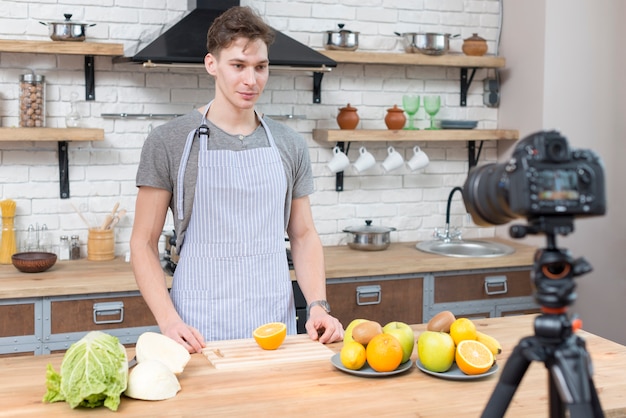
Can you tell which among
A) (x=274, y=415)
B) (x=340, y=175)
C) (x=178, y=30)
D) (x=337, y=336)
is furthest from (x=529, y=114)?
(x=274, y=415)

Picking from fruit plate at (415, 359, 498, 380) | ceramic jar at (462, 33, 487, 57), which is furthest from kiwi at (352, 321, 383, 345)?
ceramic jar at (462, 33, 487, 57)

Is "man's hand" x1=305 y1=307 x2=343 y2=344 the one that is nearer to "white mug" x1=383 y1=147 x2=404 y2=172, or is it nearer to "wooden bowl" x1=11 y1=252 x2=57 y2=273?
"wooden bowl" x1=11 y1=252 x2=57 y2=273

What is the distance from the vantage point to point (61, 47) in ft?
12.6

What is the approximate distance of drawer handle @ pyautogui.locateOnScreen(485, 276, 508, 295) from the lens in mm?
4312

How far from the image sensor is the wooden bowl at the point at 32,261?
12.2 feet

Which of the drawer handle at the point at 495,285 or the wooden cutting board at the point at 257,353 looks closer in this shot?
the wooden cutting board at the point at 257,353

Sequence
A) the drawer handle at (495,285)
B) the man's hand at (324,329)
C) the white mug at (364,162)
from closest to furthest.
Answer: the man's hand at (324,329), the drawer handle at (495,285), the white mug at (364,162)

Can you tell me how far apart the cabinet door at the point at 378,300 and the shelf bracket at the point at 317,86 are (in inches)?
42.2

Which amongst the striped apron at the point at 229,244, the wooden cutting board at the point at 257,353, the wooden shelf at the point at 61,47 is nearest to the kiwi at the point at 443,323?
the wooden cutting board at the point at 257,353

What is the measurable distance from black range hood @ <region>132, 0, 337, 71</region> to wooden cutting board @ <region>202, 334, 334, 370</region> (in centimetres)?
167

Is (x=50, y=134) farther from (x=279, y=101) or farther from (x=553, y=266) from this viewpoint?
(x=553, y=266)

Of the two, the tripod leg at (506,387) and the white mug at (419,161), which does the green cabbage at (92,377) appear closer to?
the tripod leg at (506,387)

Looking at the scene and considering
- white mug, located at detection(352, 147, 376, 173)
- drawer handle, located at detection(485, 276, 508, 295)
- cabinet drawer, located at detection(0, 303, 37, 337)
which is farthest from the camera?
white mug, located at detection(352, 147, 376, 173)

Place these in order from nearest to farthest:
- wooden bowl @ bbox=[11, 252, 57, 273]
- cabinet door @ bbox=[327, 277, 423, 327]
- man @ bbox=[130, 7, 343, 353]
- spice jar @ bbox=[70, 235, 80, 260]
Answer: man @ bbox=[130, 7, 343, 353], wooden bowl @ bbox=[11, 252, 57, 273], cabinet door @ bbox=[327, 277, 423, 327], spice jar @ bbox=[70, 235, 80, 260]
